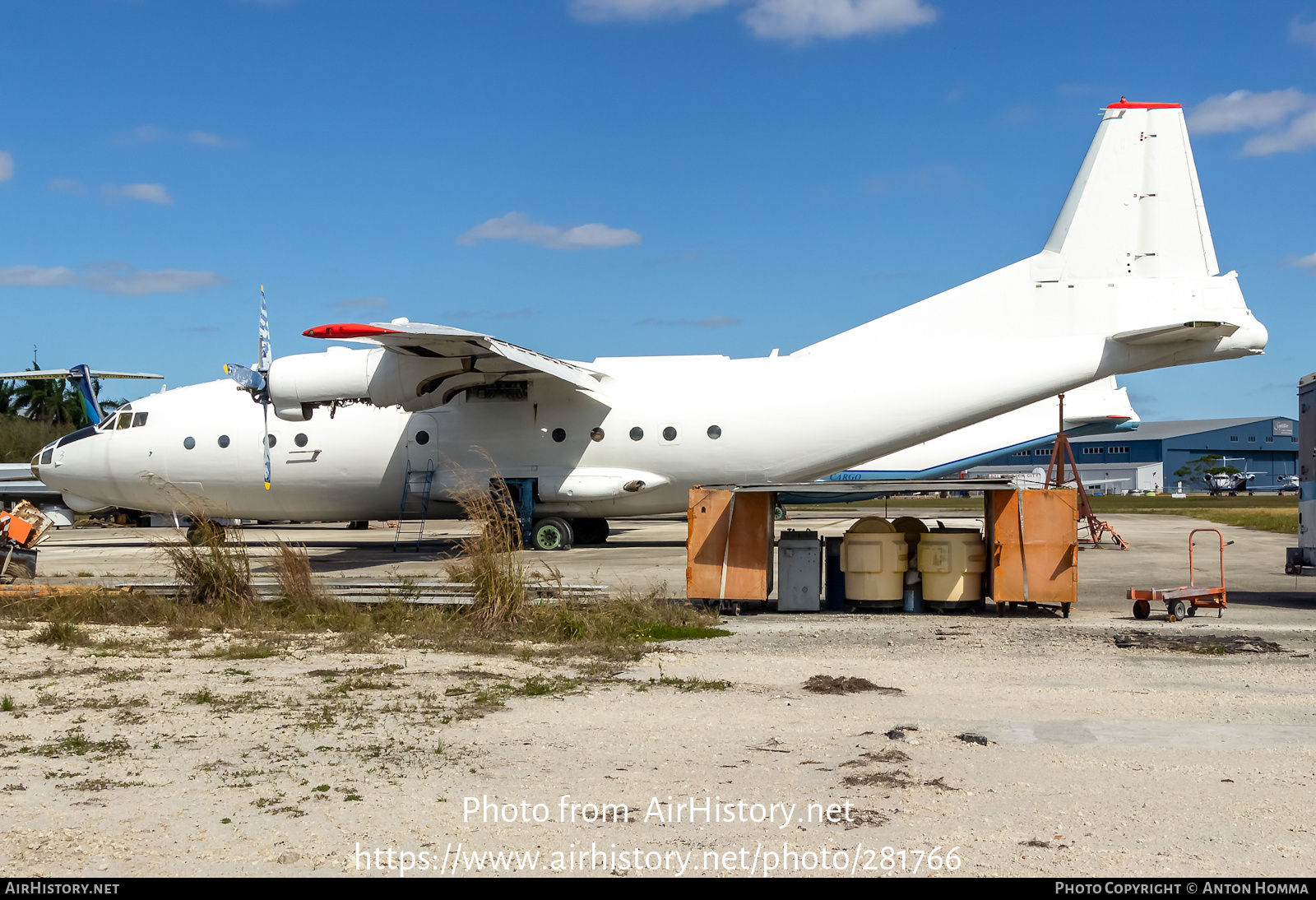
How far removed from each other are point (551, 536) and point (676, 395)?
4066mm

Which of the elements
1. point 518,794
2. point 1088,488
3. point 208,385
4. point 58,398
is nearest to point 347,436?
point 208,385

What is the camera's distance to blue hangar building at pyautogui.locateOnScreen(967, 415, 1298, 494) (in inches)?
4471

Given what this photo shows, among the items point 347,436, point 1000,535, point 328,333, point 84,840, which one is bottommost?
point 84,840

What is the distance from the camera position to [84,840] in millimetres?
4590

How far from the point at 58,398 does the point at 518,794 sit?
2439 inches

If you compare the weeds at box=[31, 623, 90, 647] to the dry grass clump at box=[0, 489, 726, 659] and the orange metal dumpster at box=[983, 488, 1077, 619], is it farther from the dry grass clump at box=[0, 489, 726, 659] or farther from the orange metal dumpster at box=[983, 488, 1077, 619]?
the orange metal dumpster at box=[983, 488, 1077, 619]

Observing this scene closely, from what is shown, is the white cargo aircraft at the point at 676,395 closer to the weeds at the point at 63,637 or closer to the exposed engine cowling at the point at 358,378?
the exposed engine cowling at the point at 358,378

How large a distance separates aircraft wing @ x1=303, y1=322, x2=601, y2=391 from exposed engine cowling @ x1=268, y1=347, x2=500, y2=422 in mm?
240

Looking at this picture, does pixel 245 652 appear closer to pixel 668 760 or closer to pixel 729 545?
pixel 668 760

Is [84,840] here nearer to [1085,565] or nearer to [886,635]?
[886,635]

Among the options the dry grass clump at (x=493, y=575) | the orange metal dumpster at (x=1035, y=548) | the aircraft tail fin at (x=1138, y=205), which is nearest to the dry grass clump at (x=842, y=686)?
the dry grass clump at (x=493, y=575)

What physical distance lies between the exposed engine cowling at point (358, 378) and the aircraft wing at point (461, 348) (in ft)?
0.79

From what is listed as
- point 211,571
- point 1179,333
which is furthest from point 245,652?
point 1179,333

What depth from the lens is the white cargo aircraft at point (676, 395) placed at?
16.4 meters
